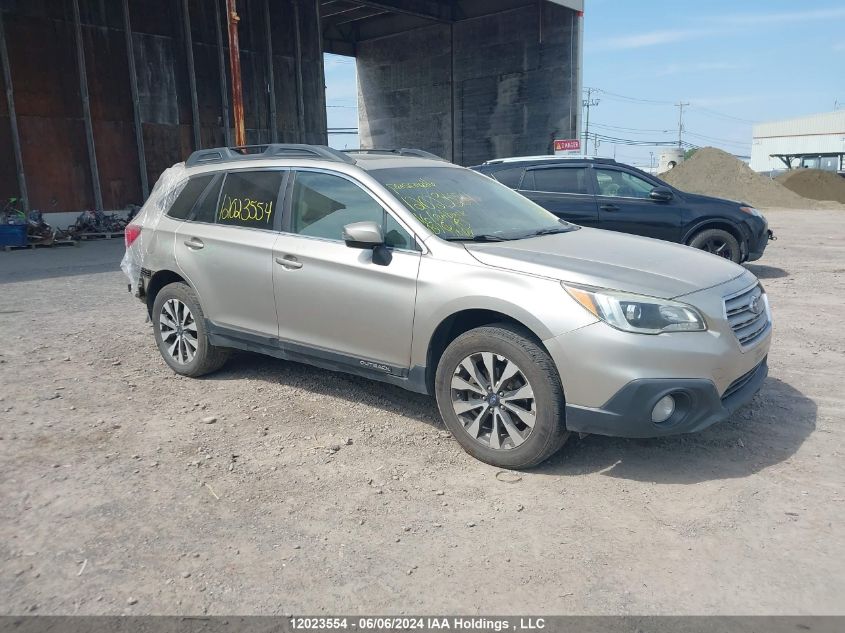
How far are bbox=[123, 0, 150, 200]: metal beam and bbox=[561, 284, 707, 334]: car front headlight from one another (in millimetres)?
18545

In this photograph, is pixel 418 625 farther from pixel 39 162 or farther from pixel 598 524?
pixel 39 162

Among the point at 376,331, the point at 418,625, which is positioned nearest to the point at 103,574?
the point at 418,625

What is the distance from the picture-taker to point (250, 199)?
508 cm

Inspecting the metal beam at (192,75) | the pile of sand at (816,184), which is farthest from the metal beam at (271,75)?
the pile of sand at (816,184)

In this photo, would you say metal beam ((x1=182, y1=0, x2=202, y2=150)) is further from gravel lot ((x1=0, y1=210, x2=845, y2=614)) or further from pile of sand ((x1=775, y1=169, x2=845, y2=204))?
pile of sand ((x1=775, y1=169, x2=845, y2=204))

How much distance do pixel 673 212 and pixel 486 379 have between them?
702cm

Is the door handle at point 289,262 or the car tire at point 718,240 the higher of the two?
the door handle at point 289,262

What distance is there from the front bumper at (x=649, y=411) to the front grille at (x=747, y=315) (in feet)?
1.23

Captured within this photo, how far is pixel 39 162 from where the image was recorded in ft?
58.0

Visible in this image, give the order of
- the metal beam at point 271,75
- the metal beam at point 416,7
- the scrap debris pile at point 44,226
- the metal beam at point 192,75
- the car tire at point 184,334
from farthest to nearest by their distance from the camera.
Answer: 1. the metal beam at point 416,7
2. the metal beam at point 271,75
3. the metal beam at point 192,75
4. the scrap debris pile at point 44,226
5. the car tire at point 184,334

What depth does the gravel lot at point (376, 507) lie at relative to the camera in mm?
2736

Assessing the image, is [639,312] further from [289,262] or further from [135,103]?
[135,103]

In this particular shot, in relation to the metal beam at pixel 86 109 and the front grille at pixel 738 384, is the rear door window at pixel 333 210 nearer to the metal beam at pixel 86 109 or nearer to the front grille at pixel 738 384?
the front grille at pixel 738 384

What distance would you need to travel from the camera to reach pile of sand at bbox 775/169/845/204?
35.8 metres
